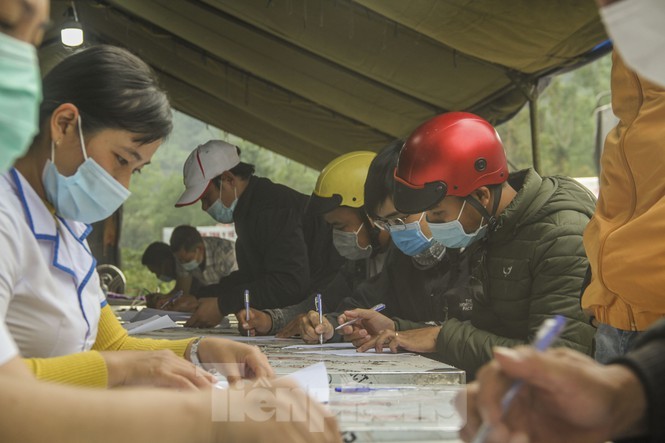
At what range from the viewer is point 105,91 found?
2.22 meters

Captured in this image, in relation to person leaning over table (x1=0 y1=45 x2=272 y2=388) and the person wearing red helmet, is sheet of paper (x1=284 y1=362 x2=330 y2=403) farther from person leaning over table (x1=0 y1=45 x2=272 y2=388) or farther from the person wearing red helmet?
the person wearing red helmet

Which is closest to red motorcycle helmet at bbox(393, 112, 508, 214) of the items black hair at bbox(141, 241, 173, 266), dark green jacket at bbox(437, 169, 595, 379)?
dark green jacket at bbox(437, 169, 595, 379)

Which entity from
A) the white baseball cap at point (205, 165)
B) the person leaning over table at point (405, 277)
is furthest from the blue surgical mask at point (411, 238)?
the white baseball cap at point (205, 165)

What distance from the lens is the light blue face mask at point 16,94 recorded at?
49.6 inches

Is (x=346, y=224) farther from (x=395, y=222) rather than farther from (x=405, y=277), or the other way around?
(x=395, y=222)

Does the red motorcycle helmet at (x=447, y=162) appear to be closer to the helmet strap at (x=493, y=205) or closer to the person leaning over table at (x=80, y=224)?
the helmet strap at (x=493, y=205)

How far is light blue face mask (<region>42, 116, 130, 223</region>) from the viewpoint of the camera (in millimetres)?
2141

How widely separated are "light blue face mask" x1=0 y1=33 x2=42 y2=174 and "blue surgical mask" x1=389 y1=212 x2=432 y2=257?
7.75ft

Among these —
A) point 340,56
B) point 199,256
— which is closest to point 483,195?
point 340,56

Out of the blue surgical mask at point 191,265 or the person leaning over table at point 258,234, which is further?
the blue surgical mask at point 191,265

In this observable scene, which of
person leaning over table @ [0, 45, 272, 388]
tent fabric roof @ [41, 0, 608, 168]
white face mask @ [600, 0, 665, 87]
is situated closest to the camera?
white face mask @ [600, 0, 665, 87]

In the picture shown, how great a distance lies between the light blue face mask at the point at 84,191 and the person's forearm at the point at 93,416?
1.08 metres

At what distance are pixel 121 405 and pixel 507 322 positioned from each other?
2.03 meters

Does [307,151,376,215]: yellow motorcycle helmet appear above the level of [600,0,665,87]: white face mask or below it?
below
